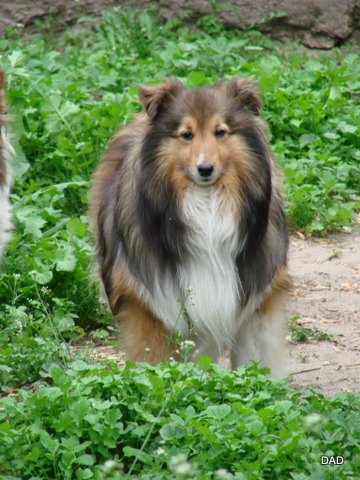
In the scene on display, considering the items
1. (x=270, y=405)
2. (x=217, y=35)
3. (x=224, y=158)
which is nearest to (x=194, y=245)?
(x=224, y=158)

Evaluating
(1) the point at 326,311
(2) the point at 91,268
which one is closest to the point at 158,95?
(2) the point at 91,268

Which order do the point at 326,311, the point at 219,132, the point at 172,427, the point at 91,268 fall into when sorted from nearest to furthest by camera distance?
the point at 172,427
the point at 219,132
the point at 91,268
the point at 326,311

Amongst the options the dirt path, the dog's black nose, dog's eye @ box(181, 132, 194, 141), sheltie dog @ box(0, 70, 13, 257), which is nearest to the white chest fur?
the dog's black nose

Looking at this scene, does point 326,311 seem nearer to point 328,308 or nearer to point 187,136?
point 328,308

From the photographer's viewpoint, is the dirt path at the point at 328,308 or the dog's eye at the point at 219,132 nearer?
the dog's eye at the point at 219,132

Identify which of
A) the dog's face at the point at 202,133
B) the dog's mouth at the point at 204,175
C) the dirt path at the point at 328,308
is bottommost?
Answer: the dirt path at the point at 328,308

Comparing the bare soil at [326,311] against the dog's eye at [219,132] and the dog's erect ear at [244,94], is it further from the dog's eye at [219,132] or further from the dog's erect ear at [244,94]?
the dog's erect ear at [244,94]

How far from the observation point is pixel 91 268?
264 inches

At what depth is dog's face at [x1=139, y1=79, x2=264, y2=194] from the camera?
18.2 ft

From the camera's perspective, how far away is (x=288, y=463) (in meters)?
4.36

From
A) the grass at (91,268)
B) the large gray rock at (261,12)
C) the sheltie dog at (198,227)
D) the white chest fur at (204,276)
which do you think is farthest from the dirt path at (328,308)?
the large gray rock at (261,12)

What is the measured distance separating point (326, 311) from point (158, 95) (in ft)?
7.40

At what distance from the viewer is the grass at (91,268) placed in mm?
4461

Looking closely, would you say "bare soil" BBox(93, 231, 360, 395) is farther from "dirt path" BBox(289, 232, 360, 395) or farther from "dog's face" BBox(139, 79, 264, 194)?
"dog's face" BBox(139, 79, 264, 194)
